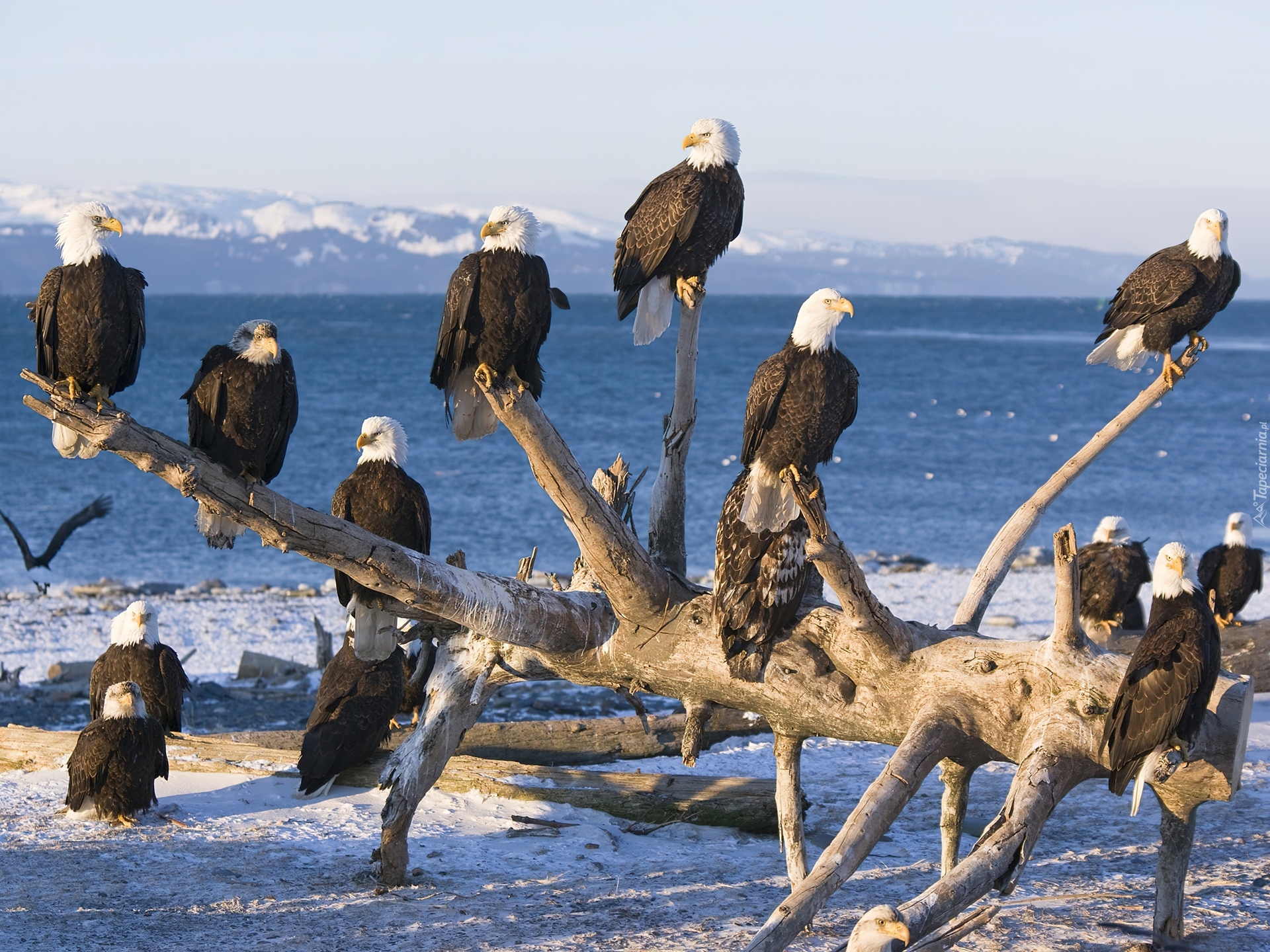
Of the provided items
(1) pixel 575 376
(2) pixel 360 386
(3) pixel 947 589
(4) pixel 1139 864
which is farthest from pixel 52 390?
(1) pixel 575 376

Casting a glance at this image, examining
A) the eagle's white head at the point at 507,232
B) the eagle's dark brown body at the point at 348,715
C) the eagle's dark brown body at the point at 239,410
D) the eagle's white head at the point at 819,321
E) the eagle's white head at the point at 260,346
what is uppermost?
the eagle's white head at the point at 507,232

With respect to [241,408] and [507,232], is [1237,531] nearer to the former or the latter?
[507,232]

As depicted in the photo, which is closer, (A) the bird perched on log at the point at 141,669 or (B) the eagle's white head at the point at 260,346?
(B) the eagle's white head at the point at 260,346

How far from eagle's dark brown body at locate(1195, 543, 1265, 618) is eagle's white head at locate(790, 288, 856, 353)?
6.17 metres

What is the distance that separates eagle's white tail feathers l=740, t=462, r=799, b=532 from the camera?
4910 millimetres

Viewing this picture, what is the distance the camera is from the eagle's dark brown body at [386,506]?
6.05 meters

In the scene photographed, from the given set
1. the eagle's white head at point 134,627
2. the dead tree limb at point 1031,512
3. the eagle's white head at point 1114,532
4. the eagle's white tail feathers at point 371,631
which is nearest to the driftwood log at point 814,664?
the dead tree limb at point 1031,512

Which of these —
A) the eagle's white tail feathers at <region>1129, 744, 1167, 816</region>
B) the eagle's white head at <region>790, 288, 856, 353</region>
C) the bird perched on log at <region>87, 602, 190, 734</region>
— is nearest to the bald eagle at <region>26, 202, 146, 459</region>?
the bird perched on log at <region>87, 602, 190, 734</region>

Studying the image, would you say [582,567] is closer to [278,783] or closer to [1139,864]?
[278,783]

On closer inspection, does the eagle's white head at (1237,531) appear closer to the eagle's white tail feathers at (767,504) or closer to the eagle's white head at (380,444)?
the eagle's white tail feathers at (767,504)

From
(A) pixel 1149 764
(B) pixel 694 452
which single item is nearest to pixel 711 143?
(A) pixel 1149 764

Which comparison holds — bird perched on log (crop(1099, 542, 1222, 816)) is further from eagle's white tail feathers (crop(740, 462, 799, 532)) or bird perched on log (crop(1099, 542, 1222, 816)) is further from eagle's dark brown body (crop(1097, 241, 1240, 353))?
eagle's dark brown body (crop(1097, 241, 1240, 353))

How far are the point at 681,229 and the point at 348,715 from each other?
307 centimetres

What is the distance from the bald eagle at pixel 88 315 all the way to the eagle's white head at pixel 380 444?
4.14 ft
